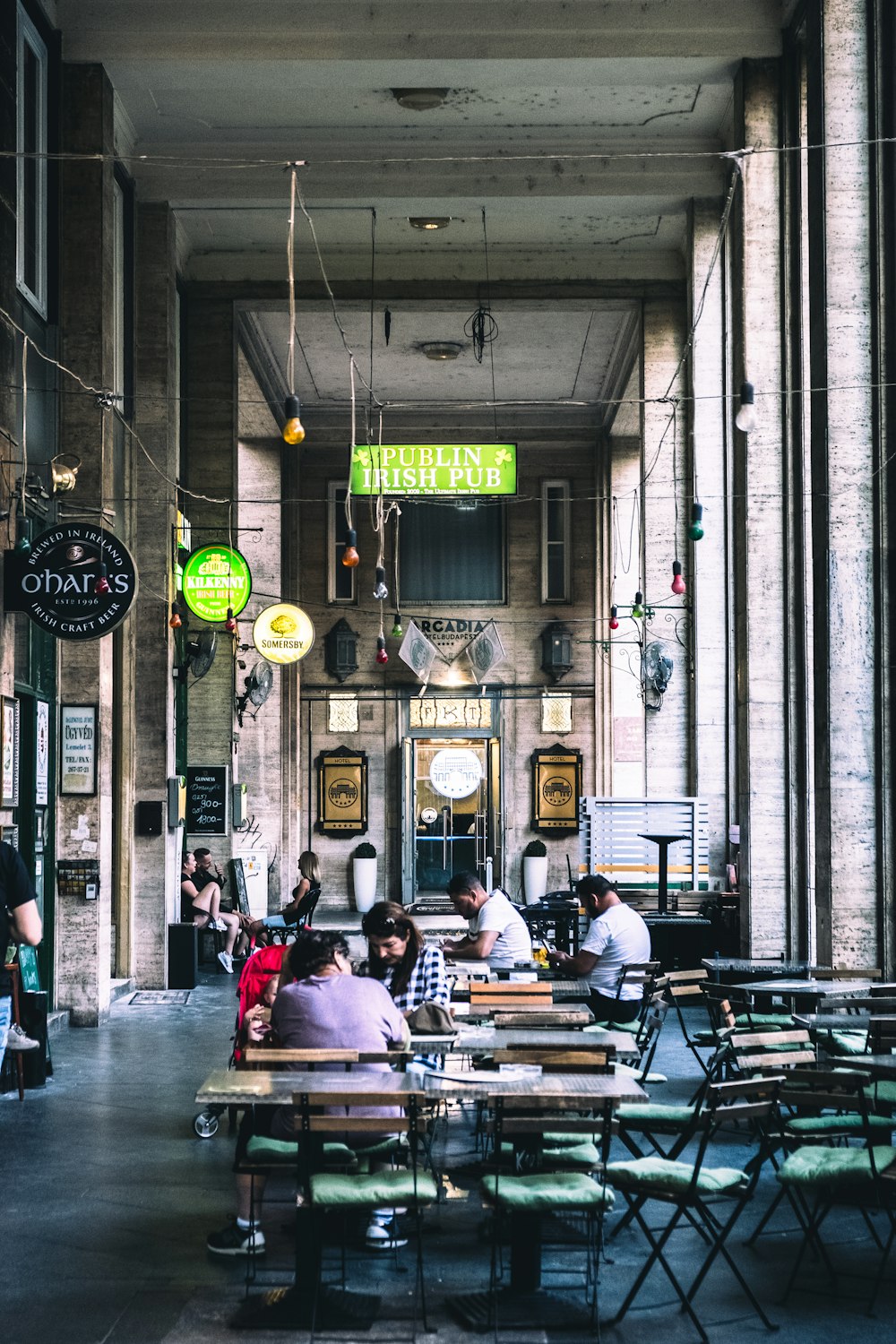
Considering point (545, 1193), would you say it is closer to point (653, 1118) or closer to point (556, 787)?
point (653, 1118)

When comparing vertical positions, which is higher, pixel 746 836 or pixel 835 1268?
pixel 746 836

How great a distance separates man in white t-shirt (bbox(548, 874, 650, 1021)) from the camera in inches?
353

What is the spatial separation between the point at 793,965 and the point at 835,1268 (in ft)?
15.2

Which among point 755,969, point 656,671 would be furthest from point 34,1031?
point 656,671

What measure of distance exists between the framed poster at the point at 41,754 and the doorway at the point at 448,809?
13.1 metres

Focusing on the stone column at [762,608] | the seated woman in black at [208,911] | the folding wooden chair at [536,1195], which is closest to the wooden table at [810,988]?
the folding wooden chair at [536,1195]

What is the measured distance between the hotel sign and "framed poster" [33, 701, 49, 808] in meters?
4.15

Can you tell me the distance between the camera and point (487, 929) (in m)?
9.31

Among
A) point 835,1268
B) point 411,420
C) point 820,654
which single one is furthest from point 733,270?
point 411,420

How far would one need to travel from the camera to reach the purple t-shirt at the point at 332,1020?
5.86m

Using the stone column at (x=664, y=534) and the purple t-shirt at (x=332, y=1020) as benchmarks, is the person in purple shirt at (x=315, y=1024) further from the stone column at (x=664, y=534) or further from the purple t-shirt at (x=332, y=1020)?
the stone column at (x=664, y=534)

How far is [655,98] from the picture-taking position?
1449 centimetres

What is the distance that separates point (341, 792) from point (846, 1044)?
1764cm

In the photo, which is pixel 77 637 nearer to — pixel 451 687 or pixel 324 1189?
pixel 324 1189
